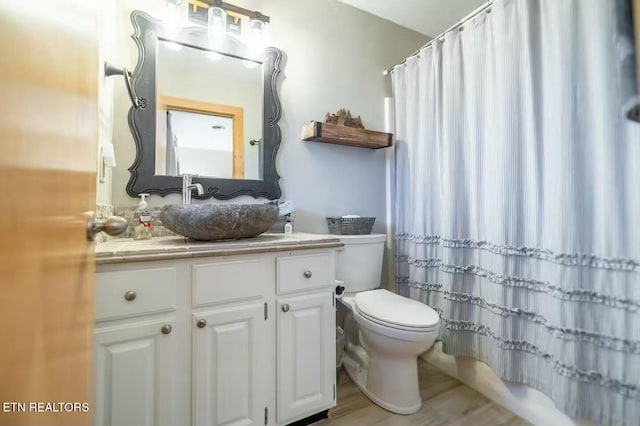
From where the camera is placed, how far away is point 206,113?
1.55 metres

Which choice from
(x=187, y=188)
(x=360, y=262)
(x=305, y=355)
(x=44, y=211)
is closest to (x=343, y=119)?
(x=360, y=262)

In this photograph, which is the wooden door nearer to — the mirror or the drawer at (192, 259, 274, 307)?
the drawer at (192, 259, 274, 307)

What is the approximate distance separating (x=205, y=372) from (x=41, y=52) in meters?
1.04

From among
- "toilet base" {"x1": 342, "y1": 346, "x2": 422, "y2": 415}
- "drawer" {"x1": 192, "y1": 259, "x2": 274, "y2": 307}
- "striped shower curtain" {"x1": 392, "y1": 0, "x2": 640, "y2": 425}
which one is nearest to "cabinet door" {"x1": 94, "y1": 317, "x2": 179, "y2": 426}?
"drawer" {"x1": 192, "y1": 259, "x2": 274, "y2": 307}

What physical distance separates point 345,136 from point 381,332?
1.18 metres

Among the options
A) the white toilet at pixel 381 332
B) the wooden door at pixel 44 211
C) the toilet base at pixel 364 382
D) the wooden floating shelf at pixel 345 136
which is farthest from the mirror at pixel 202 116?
the toilet base at pixel 364 382

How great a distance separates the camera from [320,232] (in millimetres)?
1860

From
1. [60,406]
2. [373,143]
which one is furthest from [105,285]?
[373,143]

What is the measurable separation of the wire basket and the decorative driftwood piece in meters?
0.64

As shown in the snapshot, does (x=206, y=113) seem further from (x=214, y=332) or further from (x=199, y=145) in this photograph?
(x=214, y=332)

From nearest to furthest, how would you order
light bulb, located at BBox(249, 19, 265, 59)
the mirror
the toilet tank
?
1. the mirror
2. light bulb, located at BBox(249, 19, 265, 59)
3. the toilet tank

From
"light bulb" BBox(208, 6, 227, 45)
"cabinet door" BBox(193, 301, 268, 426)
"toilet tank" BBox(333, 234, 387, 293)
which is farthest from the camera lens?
"toilet tank" BBox(333, 234, 387, 293)

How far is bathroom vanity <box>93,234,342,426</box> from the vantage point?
91 cm

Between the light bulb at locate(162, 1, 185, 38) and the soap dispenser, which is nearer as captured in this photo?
the soap dispenser
